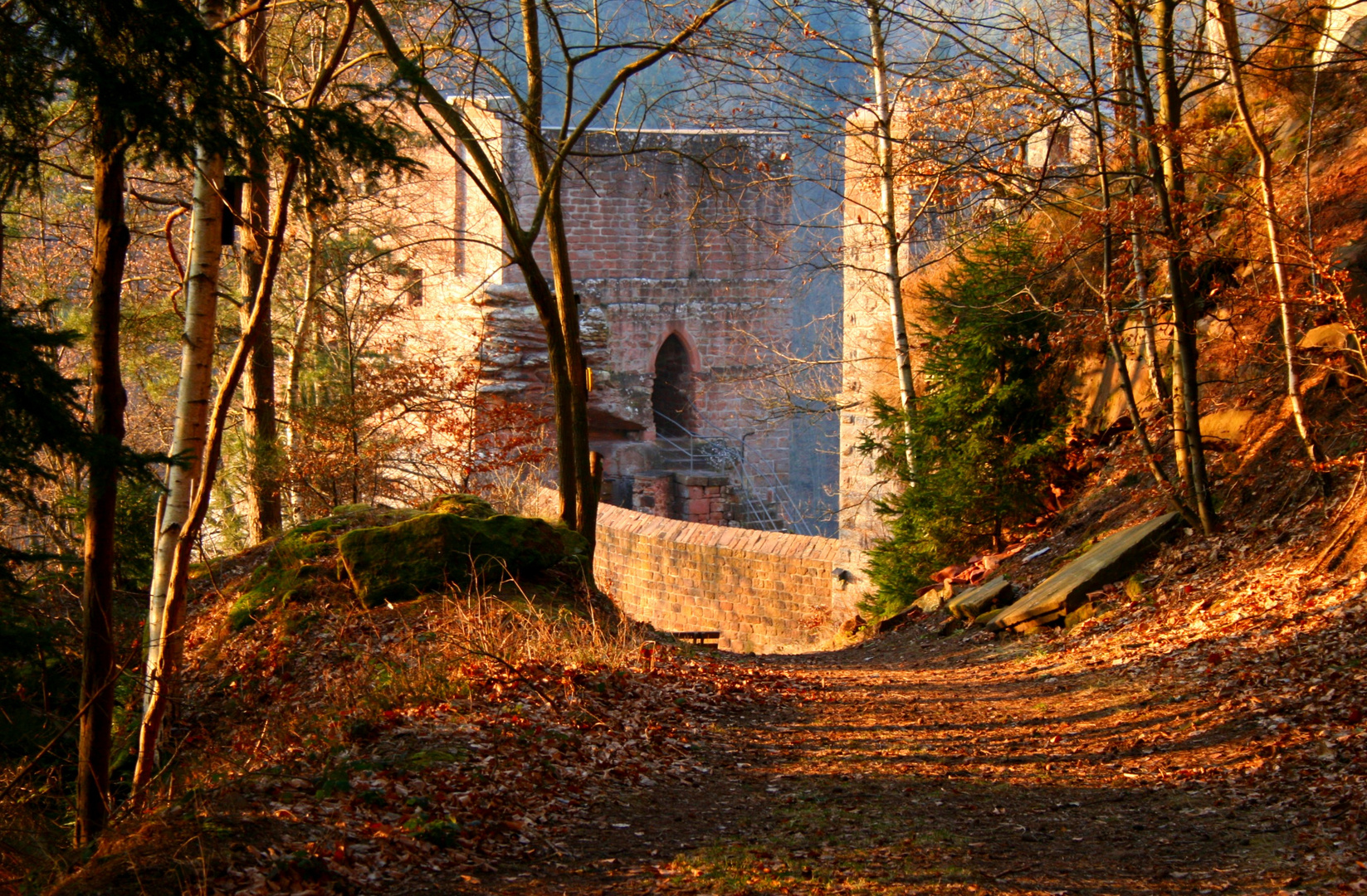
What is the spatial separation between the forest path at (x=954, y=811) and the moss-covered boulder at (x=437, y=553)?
2611 mm

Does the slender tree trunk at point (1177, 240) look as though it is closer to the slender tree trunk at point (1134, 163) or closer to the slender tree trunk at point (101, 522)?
the slender tree trunk at point (1134, 163)

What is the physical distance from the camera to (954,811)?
4527 millimetres

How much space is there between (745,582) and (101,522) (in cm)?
1195

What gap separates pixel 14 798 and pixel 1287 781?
16.6 feet

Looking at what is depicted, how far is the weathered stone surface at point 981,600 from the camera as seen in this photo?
9.67 m

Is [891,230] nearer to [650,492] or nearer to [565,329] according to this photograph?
[565,329]

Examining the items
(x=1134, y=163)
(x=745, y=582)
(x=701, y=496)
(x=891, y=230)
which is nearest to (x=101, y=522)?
(x=1134, y=163)

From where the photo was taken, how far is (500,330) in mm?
24781

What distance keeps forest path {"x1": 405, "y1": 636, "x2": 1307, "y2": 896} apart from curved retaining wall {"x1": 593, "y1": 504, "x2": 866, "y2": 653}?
26.9 feet

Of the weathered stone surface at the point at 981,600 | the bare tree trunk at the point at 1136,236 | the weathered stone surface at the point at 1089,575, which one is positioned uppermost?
the bare tree trunk at the point at 1136,236

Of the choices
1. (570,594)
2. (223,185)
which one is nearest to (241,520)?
(570,594)

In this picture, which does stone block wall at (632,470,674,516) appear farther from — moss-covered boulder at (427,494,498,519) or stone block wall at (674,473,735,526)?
moss-covered boulder at (427,494,498,519)

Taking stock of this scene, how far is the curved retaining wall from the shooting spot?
49.5 ft

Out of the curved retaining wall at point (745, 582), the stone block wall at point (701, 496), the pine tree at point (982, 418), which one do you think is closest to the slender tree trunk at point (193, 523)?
the pine tree at point (982, 418)
